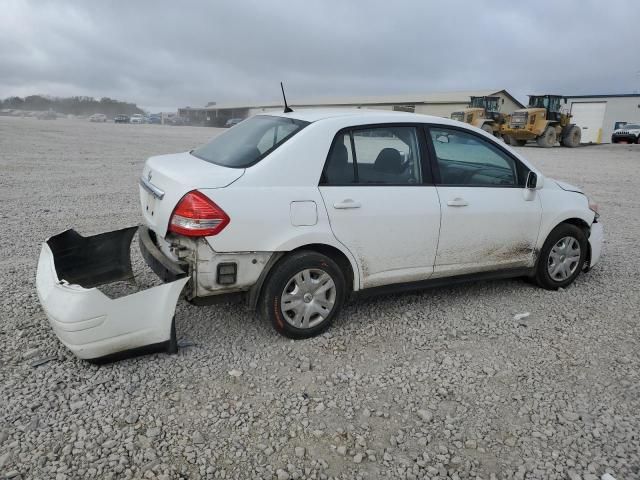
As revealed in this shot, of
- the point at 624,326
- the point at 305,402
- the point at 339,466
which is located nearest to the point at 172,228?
the point at 305,402

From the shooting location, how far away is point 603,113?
4706 cm

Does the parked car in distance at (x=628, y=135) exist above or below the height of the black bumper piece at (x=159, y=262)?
above

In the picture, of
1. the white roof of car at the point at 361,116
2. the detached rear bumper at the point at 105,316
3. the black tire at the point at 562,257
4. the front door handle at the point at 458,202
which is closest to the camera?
the detached rear bumper at the point at 105,316

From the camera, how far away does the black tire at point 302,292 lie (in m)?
3.62

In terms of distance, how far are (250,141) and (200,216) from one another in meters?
0.96

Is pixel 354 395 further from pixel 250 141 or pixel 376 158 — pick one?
pixel 250 141

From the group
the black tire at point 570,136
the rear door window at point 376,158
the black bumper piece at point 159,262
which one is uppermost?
the black tire at point 570,136

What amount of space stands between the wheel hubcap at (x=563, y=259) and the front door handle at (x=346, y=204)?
2.32 meters

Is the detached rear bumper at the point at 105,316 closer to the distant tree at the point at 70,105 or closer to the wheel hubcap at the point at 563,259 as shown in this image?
the wheel hubcap at the point at 563,259

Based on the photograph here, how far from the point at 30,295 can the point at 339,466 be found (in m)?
3.26

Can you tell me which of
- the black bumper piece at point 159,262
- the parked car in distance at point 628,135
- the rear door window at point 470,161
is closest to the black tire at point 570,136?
the parked car in distance at point 628,135

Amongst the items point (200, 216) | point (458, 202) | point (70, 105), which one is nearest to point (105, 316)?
point (200, 216)

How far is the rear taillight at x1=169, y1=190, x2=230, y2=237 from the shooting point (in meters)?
3.33

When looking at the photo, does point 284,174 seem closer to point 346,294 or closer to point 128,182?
point 346,294
